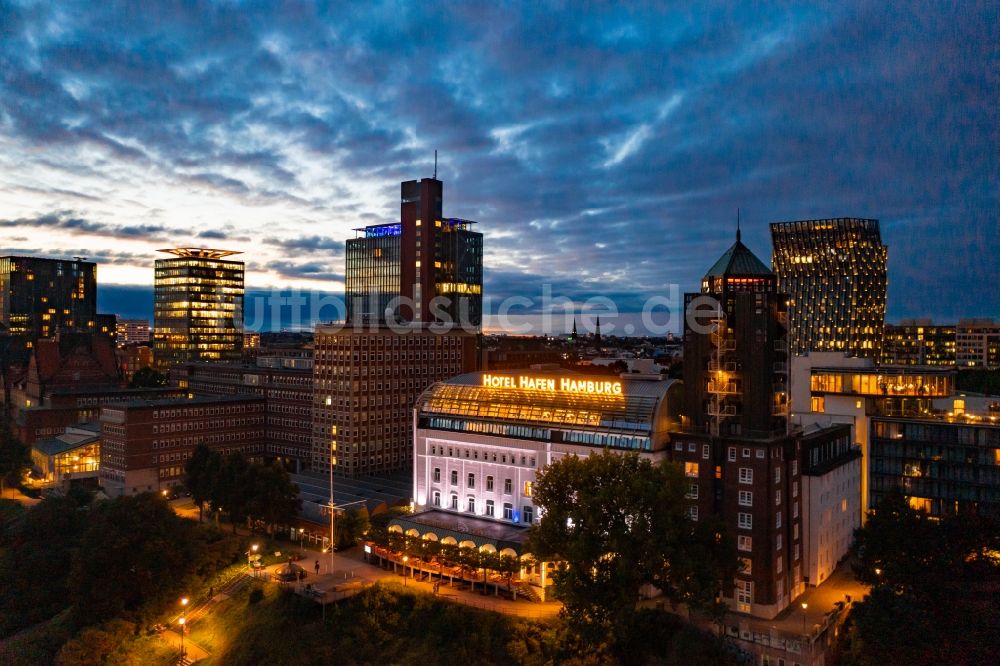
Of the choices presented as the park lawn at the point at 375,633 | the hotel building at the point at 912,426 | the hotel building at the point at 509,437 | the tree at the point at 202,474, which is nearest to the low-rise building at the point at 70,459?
the tree at the point at 202,474

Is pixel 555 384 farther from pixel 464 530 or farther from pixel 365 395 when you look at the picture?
pixel 365 395

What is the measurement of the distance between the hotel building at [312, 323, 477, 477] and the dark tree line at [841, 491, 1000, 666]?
78641mm

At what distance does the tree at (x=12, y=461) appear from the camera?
13588cm

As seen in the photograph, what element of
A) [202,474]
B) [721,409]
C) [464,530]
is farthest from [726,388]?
[202,474]

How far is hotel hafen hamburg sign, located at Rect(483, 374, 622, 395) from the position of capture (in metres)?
90.6

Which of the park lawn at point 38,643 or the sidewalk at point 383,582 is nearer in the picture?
the sidewalk at point 383,582

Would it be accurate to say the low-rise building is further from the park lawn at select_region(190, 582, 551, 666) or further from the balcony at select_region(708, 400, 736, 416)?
the balcony at select_region(708, 400, 736, 416)

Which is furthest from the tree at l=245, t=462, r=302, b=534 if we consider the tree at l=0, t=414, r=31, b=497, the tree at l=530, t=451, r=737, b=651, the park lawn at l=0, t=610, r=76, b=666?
the tree at l=0, t=414, r=31, b=497

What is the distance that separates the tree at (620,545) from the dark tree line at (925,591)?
44.9 ft

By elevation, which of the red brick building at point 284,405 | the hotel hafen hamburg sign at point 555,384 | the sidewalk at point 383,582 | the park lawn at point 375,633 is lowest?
the park lawn at point 375,633

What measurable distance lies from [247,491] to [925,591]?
8392 cm

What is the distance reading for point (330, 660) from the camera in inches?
2830

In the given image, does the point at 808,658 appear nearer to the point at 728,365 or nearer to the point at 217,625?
the point at 728,365

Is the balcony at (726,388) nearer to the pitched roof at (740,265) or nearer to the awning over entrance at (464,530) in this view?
the pitched roof at (740,265)
